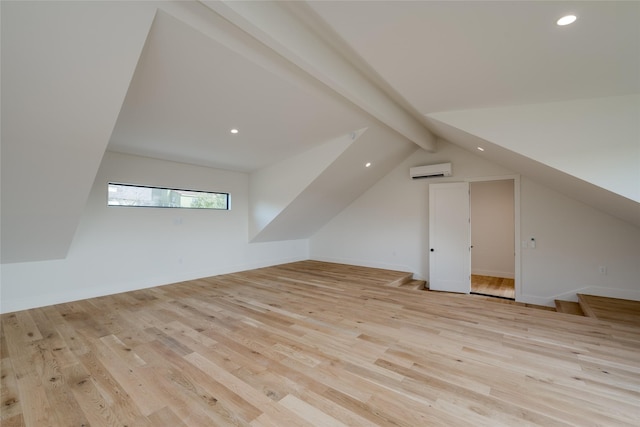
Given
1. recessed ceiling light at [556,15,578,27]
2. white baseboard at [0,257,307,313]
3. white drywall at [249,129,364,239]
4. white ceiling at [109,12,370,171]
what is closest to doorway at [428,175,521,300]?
white drywall at [249,129,364,239]

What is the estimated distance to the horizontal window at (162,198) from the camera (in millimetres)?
4422

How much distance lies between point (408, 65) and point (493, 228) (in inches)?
242

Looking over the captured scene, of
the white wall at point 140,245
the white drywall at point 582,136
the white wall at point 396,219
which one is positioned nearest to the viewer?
the white drywall at point 582,136

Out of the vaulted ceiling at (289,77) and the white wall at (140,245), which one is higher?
the vaulted ceiling at (289,77)

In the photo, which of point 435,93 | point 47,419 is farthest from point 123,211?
point 435,93

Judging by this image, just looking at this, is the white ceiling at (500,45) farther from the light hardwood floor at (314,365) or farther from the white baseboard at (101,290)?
the white baseboard at (101,290)

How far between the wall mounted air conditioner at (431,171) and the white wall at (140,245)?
402 cm

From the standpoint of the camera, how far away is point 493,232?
22.4 ft

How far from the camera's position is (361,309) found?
11.6ft

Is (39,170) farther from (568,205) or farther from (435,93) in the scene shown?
(568,205)

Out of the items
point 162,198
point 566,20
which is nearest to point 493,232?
point 566,20

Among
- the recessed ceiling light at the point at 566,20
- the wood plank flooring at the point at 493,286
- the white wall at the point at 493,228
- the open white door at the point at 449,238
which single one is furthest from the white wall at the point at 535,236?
the recessed ceiling light at the point at 566,20

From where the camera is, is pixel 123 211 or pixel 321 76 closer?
pixel 321 76

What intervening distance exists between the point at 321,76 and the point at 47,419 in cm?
321
